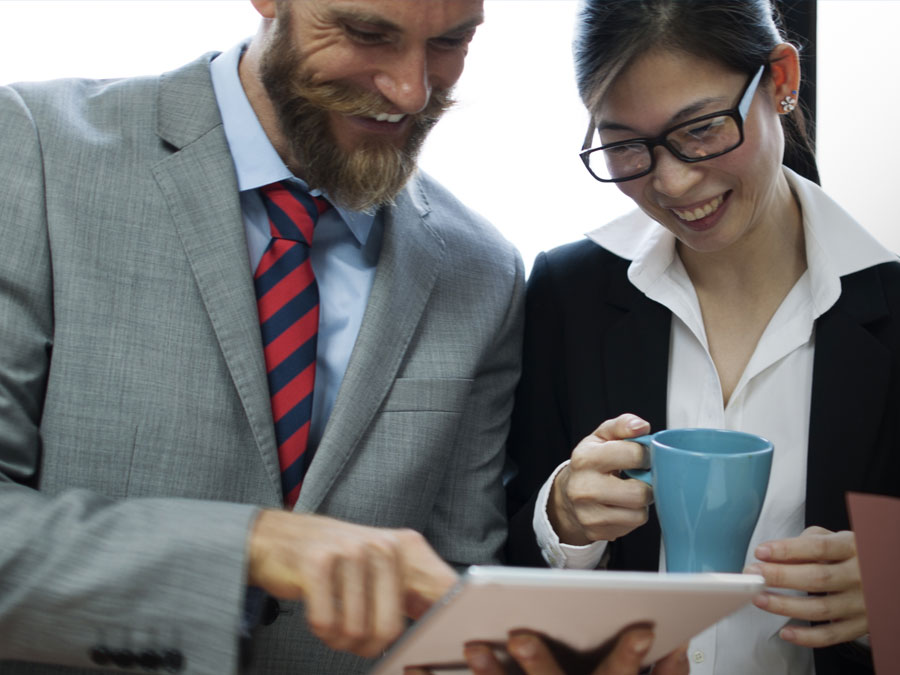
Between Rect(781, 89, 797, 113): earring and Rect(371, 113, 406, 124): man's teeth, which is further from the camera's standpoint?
Rect(781, 89, 797, 113): earring

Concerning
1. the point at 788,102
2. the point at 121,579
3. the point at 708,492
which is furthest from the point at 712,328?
the point at 121,579

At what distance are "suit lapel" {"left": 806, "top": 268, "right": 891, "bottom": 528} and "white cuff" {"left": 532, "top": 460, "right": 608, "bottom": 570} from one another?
32 cm

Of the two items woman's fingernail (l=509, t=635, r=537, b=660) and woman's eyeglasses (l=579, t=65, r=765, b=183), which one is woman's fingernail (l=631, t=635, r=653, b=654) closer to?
woman's fingernail (l=509, t=635, r=537, b=660)

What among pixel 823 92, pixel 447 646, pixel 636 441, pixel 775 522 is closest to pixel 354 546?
pixel 447 646

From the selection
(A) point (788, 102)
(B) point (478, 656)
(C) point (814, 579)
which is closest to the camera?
(B) point (478, 656)

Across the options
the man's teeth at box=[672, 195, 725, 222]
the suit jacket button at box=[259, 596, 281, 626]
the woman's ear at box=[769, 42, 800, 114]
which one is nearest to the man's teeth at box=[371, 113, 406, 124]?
the man's teeth at box=[672, 195, 725, 222]

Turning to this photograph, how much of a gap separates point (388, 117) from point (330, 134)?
8 centimetres

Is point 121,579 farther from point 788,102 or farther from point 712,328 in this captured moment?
point 788,102

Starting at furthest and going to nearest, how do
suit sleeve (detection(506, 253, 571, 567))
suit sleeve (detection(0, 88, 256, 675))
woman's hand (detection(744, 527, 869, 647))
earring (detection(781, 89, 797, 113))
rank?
suit sleeve (detection(506, 253, 571, 567))
earring (detection(781, 89, 797, 113))
woman's hand (detection(744, 527, 869, 647))
suit sleeve (detection(0, 88, 256, 675))

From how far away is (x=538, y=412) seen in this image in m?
1.64

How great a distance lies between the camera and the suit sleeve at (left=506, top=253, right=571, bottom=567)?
5.37 ft

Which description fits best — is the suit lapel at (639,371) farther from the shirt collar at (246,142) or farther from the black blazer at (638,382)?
the shirt collar at (246,142)

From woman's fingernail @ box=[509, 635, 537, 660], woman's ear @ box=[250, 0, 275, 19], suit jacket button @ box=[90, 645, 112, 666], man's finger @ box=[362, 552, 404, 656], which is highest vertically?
woman's ear @ box=[250, 0, 275, 19]

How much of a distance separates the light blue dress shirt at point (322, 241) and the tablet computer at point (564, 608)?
569 mm
